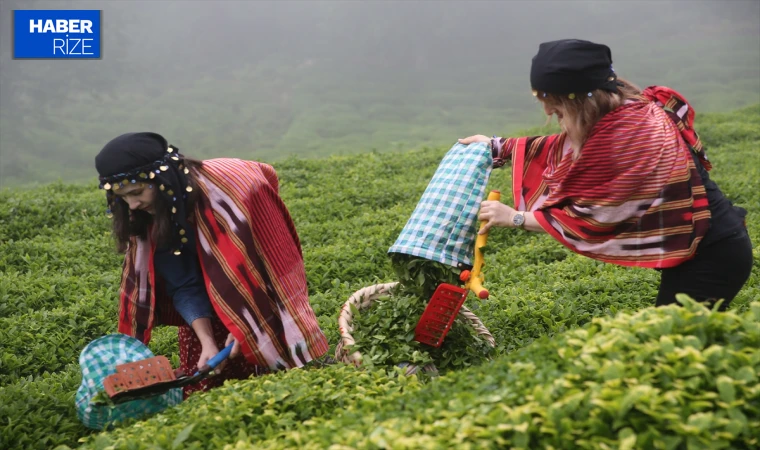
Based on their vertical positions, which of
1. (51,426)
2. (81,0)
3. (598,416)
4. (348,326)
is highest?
(81,0)

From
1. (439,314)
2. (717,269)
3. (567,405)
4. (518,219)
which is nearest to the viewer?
(567,405)

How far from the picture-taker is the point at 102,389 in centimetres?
300

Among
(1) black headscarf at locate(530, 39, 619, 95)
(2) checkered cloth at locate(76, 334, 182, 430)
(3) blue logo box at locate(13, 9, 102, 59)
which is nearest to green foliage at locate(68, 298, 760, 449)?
(2) checkered cloth at locate(76, 334, 182, 430)

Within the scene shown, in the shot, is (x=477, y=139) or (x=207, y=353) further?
(x=477, y=139)

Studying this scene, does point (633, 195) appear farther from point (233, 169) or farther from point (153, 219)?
point (153, 219)

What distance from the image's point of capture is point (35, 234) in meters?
6.68

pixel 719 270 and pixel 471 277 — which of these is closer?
pixel 719 270

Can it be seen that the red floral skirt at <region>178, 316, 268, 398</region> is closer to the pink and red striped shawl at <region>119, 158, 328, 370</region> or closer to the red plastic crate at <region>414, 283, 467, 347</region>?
the pink and red striped shawl at <region>119, 158, 328, 370</region>

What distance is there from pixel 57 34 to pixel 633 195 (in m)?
9.22

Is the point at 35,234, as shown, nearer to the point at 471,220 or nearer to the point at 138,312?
the point at 138,312

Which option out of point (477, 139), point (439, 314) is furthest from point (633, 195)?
point (439, 314)

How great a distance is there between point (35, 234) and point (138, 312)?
3.93 m

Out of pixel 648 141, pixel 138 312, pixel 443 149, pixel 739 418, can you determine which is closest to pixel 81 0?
pixel 443 149

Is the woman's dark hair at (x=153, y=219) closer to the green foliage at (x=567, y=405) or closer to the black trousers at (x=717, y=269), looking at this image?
the green foliage at (x=567, y=405)
